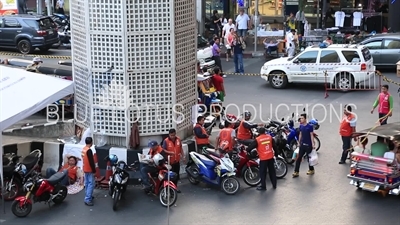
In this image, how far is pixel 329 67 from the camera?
2300 cm

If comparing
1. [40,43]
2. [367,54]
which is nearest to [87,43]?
[367,54]

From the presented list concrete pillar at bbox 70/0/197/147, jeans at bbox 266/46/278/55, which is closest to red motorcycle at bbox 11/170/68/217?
concrete pillar at bbox 70/0/197/147

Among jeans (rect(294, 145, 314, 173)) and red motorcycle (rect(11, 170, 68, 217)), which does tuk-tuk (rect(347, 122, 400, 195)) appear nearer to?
jeans (rect(294, 145, 314, 173))

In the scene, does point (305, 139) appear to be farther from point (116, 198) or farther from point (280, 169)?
point (116, 198)

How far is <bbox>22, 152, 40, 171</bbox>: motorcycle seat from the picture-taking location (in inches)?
577

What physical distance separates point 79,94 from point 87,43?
1.46m

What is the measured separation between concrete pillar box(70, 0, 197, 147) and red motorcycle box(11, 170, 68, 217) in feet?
7.05

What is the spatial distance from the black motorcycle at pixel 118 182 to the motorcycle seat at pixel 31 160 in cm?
174

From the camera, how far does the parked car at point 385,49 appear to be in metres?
25.4

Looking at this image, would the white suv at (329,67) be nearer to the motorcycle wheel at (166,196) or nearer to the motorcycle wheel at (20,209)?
the motorcycle wheel at (166,196)

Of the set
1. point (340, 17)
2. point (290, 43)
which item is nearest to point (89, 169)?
point (290, 43)

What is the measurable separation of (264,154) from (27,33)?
1836cm

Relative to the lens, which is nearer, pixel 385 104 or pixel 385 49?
pixel 385 104

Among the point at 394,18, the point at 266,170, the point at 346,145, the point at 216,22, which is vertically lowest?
the point at 266,170
